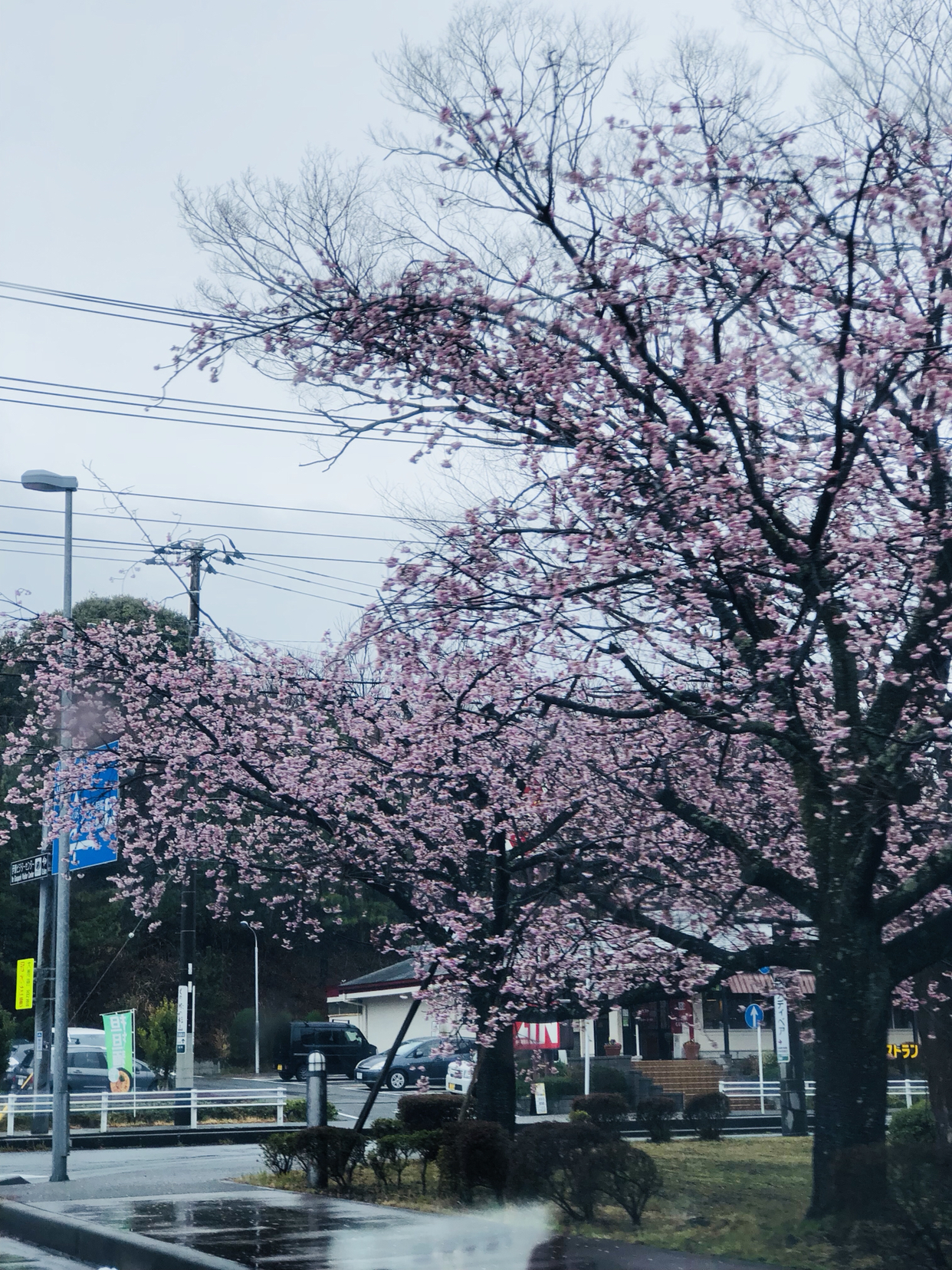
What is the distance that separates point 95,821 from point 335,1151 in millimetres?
5702

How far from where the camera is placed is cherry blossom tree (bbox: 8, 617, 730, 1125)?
13203mm

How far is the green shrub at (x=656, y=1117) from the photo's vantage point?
2019cm

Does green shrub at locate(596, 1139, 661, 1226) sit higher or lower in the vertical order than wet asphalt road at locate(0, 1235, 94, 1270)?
higher

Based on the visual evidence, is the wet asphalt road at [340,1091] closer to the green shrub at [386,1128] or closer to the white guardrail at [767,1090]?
the green shrub at [386,1128]

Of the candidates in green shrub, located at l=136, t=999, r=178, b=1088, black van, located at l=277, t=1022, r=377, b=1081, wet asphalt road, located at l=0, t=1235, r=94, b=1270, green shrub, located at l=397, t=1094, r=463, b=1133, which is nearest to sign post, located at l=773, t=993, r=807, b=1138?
green shrub, located at l=397, t=1094, r=463, b=1133

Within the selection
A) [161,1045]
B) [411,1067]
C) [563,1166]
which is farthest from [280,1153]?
[411,1067]

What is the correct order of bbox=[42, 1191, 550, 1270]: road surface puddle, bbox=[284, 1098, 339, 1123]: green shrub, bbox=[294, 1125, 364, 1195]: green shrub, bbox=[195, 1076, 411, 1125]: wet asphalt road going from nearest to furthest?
bbox=[42, 1191, 550, 1270]: road surface puddle, bbox=[294, 1125, 364, 1195]: green shrub, bbox=[284, 1098, 339, 1123]: green shrub, bbox=[195, 1076, 411, 1125]: wet asphalt road

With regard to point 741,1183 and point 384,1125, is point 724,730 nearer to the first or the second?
point 741,1183

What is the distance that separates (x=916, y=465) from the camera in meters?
10.1

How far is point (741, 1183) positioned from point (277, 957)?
1995 inches

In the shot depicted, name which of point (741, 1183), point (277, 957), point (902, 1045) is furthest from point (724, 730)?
point (277, 957)

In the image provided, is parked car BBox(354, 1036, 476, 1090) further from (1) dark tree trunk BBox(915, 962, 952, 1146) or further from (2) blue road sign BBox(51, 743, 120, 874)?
(1) dark tree trunk BBox(915, 962, 952, 1146)

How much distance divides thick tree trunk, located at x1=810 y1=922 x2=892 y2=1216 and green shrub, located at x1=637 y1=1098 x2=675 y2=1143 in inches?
426

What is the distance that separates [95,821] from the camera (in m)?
17.2
